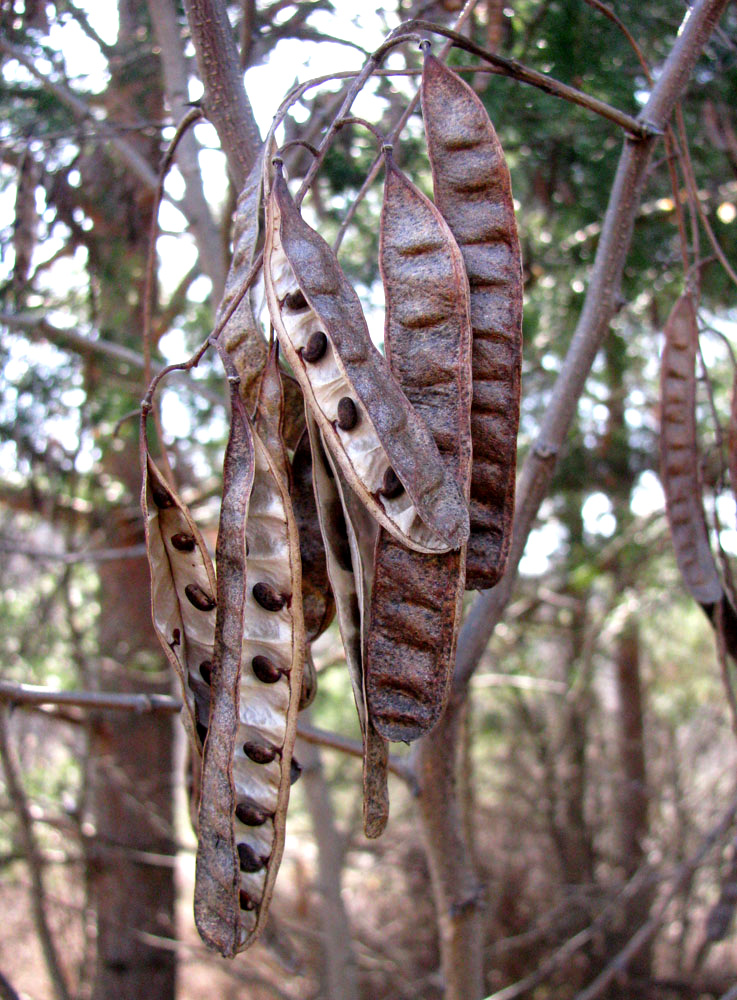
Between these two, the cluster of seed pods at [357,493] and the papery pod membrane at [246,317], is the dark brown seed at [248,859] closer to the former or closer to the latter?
the cluster of seed pods at [357,493]

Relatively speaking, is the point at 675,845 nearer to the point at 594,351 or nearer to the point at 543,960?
the point at 543,960

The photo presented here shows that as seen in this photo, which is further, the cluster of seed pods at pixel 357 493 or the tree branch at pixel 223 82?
the tree branch at pixel 223 82

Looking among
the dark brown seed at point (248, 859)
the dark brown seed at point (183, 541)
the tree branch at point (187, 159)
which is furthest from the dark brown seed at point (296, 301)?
the tree branch at point (187, 159)

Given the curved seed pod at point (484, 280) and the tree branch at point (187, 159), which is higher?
the tree branch at point (187, 159)

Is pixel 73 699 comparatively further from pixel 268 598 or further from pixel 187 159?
pixel 187 159

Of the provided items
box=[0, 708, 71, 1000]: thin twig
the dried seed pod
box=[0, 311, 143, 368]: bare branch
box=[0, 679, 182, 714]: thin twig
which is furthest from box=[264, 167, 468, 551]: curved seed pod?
box=[0, 708, 71, 1000]: thin twig

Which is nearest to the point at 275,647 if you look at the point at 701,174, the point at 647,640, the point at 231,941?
the point at 231,941

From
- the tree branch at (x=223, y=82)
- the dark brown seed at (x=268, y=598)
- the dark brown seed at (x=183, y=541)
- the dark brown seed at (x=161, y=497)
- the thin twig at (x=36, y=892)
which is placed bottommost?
the thin twig at (x=36, y=892)

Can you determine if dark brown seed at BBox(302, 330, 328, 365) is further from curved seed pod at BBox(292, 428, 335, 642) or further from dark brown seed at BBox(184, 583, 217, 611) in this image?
dark brown seed at BBox(184, 583, 217, 611)
